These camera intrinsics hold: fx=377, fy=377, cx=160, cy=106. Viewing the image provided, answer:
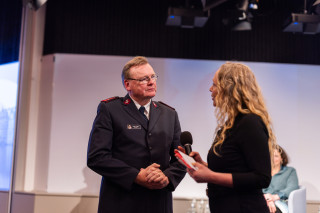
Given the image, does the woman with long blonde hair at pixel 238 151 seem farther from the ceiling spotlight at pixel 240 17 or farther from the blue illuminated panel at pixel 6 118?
the blue illuminated panel at pixel 6 118

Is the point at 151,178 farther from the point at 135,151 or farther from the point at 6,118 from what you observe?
the point at 6,118

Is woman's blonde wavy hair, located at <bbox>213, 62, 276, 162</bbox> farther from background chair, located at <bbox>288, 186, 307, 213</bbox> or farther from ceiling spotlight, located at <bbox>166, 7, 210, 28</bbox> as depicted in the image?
ceiling spotlight, located at <bbox>166, 7, 210, 28</bbox>

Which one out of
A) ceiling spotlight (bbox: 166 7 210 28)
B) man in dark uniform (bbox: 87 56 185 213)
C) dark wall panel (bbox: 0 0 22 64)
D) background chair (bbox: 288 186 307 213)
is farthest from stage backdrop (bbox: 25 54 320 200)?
man in dark uniform (bbox: 87 56 185 213)

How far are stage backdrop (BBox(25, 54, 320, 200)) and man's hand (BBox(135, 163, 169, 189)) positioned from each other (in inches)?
97.5

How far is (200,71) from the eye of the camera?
201 inches

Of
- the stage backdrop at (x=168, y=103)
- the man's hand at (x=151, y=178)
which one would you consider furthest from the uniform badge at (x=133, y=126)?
the stage backdrop at (x=168, y=103)

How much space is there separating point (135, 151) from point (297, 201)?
2448 millimetres

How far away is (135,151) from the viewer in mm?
2551

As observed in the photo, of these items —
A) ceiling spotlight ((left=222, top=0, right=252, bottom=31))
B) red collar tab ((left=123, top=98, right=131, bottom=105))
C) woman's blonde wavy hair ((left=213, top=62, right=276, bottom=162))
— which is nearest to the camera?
woman's blonde wavy hair ((left=213, top=62, right=276, bottom=162))

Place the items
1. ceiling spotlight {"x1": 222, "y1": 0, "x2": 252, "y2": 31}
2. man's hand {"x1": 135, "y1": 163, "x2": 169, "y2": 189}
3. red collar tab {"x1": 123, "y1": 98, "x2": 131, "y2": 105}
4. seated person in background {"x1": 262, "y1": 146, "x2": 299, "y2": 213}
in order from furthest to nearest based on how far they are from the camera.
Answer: ceiling spotlight {"x1": 222, "y1": 0, "x2": 252, "y2": 31} → seated person in background {"x1": 262, "y1": 146, "x2": 299, "y2": 213} → red collar tab {"x1": 123, "y1": 98, "x2": 131, "y2": 105} → man's hand {"x1": 135, "y1": 163, "x2": 169, "y2": 189}

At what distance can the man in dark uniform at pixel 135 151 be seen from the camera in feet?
8.01

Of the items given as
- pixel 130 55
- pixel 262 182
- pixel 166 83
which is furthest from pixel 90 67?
pixel 262 182

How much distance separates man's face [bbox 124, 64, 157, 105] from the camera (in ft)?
8.79

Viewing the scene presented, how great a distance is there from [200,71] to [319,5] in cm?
165
